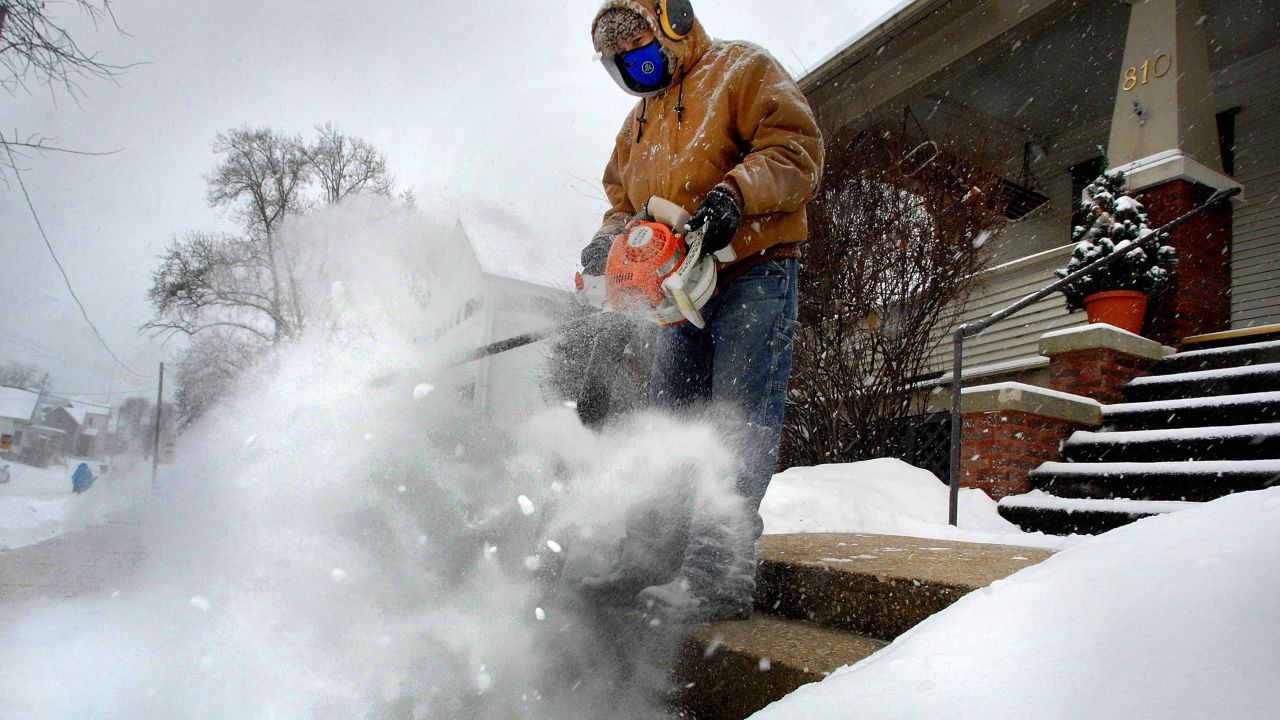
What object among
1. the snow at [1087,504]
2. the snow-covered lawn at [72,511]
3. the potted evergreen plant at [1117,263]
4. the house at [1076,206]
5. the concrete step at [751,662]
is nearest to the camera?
the concrete step at [751,662]

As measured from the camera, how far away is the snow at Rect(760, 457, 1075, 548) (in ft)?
11.8

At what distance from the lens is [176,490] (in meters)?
1.88

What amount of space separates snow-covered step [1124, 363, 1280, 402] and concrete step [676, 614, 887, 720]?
3949 millimetres

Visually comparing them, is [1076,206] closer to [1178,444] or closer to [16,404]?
[1178,444]

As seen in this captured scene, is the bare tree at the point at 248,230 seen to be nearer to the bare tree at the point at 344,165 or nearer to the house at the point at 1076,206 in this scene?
the bare tree at the point at 344,165

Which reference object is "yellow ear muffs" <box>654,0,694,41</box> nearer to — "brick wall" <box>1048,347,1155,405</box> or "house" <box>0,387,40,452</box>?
"brick wall" <box>1048,347,1155,405</box>

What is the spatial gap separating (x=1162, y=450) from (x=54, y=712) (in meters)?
4.78

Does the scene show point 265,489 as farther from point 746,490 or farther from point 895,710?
point 895,710

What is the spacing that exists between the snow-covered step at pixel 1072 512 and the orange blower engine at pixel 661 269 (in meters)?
2.77

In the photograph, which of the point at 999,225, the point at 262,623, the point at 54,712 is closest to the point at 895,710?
Answer: the point at 262,623

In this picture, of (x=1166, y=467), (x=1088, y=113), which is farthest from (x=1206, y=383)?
(x=1088, y=113)

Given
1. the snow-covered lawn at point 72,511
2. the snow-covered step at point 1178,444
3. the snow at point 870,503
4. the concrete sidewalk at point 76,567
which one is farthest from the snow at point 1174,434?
the snow-covered lawn at point 72,511

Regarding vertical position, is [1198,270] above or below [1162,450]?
above

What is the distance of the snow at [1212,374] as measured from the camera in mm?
4051
